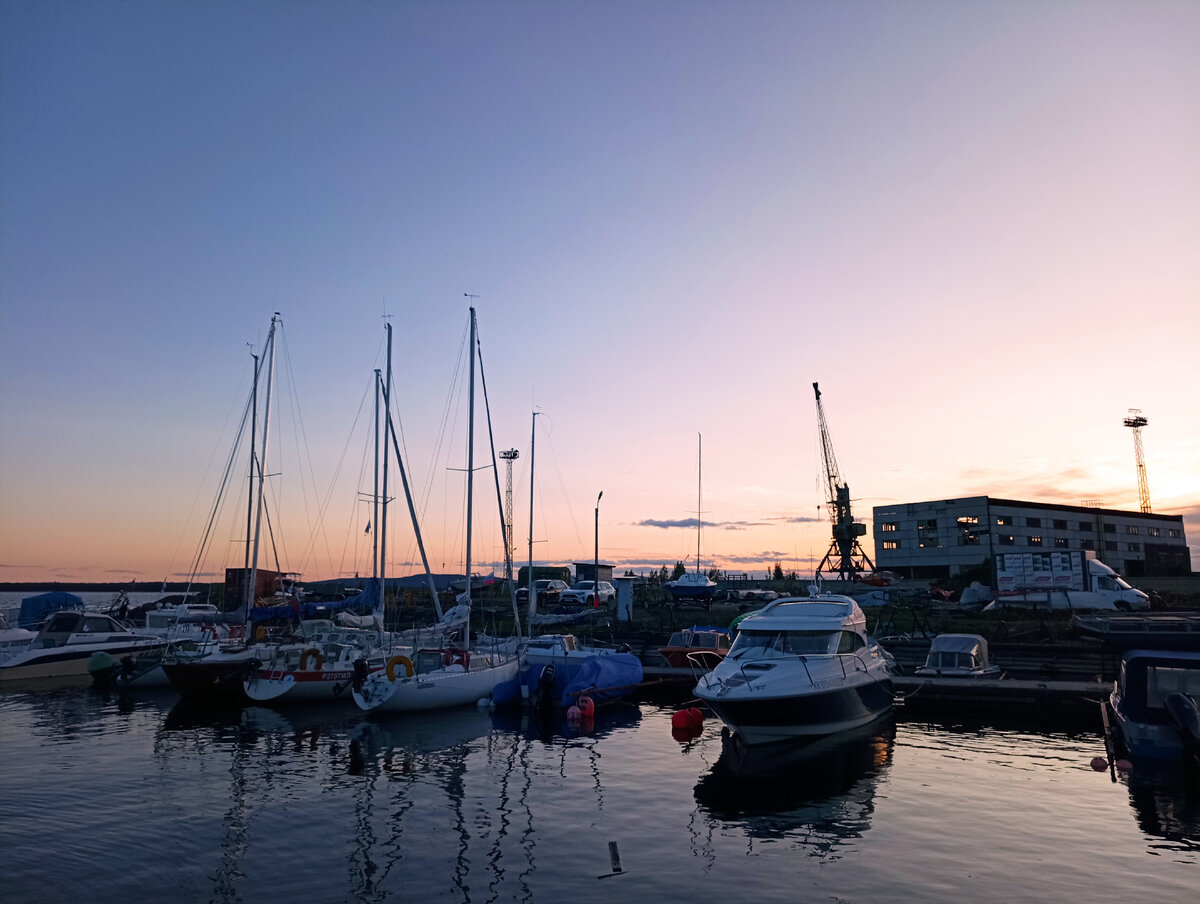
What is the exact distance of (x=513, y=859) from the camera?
15.5 meters

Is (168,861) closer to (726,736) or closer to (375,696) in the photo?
(375,696)

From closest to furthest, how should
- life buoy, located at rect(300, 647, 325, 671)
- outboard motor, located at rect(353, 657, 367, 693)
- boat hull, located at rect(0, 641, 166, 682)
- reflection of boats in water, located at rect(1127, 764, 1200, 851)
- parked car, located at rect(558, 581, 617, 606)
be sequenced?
reflection of boats in water, located at rect(1127, 764, 1200, 851)
outboard motor, located at rect(353, 657, 367, 693)
life buoy, located at rect(300, 647, 325, 671)
boat hull, located at rect(0, 641, 166, 682)
parked car, located at rect(558, 581, 617, 606)

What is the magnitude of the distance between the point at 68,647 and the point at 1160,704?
52.6 metres

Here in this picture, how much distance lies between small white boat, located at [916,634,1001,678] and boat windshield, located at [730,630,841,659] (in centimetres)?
931

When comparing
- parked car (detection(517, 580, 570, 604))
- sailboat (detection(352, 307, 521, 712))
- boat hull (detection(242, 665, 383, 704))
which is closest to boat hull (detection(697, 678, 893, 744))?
sailboat (detection(352, 307, 521, 712))

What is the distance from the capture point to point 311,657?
3459cm

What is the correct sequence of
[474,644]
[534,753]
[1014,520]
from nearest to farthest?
1. [534,753]
2. [474,644]
3. [1014,520]

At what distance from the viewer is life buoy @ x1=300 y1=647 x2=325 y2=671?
3441 centimetres

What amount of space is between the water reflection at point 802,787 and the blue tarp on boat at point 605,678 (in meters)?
7.77

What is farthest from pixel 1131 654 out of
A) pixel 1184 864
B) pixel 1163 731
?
pixel 1184 864

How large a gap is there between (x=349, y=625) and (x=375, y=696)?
23.7 metres

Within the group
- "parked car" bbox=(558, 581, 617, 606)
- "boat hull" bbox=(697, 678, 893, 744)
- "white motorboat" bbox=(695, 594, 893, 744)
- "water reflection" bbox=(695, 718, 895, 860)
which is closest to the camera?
"water reflection" bbox=(695, 718, 895, 860)

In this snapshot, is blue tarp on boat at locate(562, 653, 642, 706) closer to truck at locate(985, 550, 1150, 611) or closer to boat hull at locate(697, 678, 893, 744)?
boat hull at locate(697, 678, 893, 744)

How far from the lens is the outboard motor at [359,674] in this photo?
102 ft
